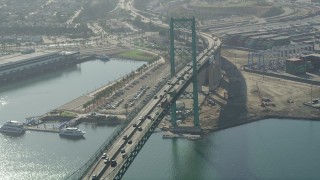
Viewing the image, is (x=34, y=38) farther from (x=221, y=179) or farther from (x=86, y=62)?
(x=221, y=179)

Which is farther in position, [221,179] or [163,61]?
[163,61]

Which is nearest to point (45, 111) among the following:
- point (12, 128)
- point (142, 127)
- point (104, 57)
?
point (12, 128)

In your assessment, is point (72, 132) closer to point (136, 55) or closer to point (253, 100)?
point (253, 100)

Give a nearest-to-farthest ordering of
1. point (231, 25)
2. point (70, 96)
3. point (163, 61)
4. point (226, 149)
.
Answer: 1. point (226, 149)
2. point (70, 96)
3. point (163, 61)
4. point (231, 25)

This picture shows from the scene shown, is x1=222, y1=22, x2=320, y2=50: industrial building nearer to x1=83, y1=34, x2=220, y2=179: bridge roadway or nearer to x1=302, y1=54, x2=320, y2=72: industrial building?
x1=302, y1=54, x2=320, y2=72: industrial building

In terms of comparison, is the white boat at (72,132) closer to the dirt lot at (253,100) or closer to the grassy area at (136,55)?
the dirt lot at (253,100)

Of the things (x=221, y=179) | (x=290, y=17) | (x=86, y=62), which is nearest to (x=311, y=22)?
(x=290, y=17)

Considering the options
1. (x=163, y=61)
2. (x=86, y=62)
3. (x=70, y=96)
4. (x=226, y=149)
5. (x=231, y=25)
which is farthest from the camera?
(x=231, y=25)

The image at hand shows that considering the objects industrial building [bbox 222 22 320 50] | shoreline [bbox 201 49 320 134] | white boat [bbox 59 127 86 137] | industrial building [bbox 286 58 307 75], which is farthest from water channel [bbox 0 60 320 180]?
industrial building [bbox 222 22 320 50]
